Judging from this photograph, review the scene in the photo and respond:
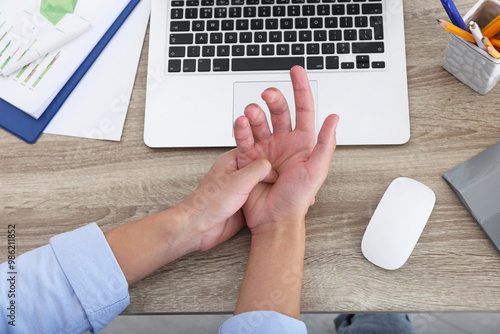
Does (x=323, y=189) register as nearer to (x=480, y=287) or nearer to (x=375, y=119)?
(x=375, y=119)

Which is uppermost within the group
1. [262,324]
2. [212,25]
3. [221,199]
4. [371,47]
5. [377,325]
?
[212,25]

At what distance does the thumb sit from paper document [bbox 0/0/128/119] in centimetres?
37

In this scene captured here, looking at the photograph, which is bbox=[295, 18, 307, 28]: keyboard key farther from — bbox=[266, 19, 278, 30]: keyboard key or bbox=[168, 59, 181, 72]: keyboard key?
bbox=[168, 59, 181, 72]: keyboard key

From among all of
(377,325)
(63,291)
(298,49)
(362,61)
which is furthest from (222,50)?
(377,325)

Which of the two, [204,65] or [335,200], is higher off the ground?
[204,65]

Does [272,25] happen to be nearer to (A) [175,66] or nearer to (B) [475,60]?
(A) [175,66]

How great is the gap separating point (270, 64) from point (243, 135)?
151 mm

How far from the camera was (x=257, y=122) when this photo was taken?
63cm

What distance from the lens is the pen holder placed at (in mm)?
596

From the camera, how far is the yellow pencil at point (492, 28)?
0.58 metres

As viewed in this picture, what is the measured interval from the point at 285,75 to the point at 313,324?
0.81 meters

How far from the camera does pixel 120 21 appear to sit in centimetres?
75

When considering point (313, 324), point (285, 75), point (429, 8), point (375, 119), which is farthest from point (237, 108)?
point (313, 324)

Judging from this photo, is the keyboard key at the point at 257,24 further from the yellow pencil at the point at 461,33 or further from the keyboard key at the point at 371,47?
the yellow pencil at the point at 461,33
